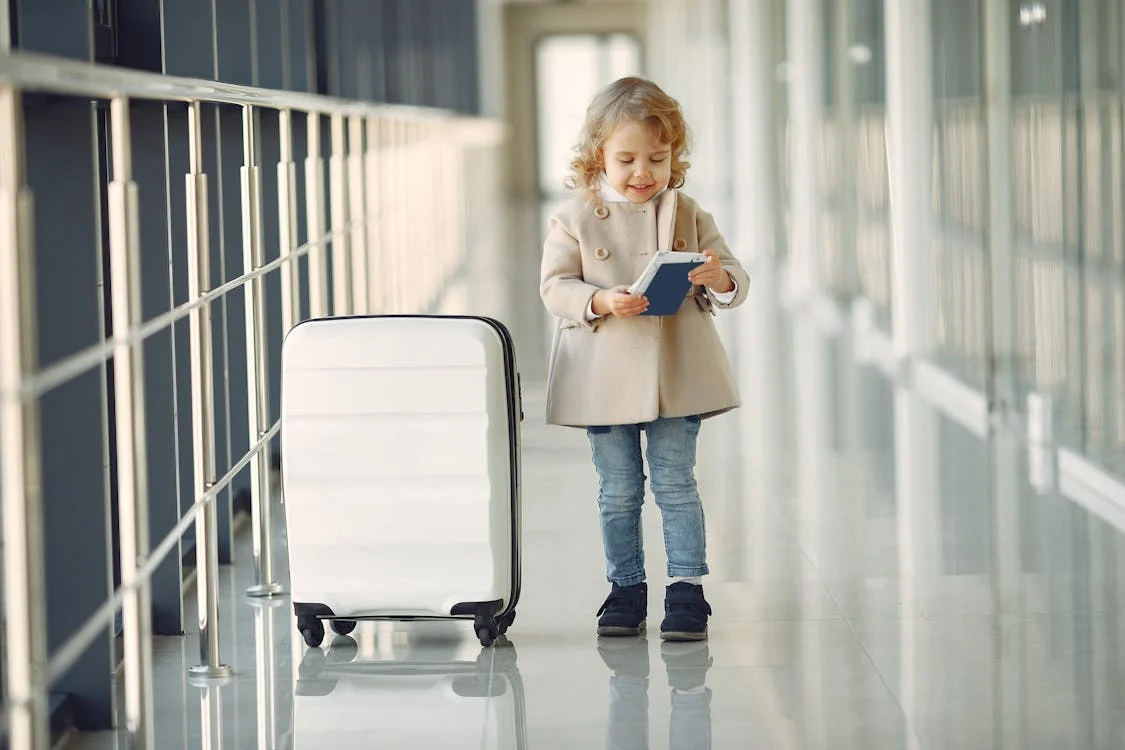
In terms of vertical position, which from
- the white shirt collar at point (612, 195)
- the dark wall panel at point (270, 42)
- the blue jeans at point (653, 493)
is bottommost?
the blue jeans at point (653, 493)

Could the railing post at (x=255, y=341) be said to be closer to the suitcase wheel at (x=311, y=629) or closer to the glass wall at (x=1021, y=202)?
the suitcase wheel at (x=311, y=629)

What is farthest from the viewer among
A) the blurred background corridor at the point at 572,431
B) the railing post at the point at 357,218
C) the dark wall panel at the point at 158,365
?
the railing post at the point at 357,218

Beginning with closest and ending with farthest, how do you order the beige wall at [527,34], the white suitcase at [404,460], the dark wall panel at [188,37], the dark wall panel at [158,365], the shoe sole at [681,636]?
1. the white suitcase at [404,460]
2. the shoe sole at [681,636]
3. the dark wall panel at [158,365]
4. the dark wall panel at [188,37]
5. the beige wall at [527,34]

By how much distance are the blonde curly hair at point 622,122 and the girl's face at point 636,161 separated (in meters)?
0.01

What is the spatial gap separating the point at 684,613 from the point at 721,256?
63 cm

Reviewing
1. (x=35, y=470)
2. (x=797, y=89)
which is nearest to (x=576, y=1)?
(x=797, y=89)

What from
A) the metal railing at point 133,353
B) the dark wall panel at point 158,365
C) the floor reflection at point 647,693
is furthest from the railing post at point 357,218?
the floor reflection at point 647,693

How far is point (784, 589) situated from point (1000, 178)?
2.34 meters

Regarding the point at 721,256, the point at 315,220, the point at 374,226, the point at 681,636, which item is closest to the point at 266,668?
the point at 681,636

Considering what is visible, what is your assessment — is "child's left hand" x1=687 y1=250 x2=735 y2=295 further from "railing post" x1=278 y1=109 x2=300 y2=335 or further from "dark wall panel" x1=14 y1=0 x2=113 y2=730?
"railing post" x1=278 y1=109 x2=300 y2=335

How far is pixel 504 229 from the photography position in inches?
600

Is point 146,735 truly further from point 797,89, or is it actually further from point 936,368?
point 797,89

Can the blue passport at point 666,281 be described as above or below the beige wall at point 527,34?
below

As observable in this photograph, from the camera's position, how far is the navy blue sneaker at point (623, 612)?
291 cm
